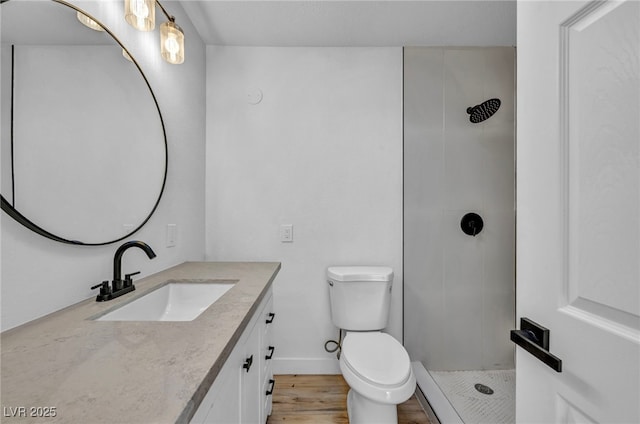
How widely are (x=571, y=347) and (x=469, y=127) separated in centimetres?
189

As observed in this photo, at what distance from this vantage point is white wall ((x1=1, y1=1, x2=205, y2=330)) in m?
0.83

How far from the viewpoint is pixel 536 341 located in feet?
2.28

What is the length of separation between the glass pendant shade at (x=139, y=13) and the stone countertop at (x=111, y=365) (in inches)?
40.8

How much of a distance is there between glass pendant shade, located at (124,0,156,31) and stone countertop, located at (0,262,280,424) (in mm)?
1037

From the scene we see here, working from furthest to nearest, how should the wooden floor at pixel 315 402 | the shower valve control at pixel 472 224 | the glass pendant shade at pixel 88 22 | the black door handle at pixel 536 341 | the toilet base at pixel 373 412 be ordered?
the shower valve control at pixel 472 224, the wooden floor at pixel 315 402, the toilet base at pixel 373 412, the glass pendant shade at pixel 88 22, the black door handle at pixel 536 341

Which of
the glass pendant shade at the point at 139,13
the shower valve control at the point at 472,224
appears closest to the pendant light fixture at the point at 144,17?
the glass pendant shade at the point at 139,13

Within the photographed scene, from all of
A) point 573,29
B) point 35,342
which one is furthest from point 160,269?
point 573,29

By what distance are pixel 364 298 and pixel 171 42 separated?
172cm

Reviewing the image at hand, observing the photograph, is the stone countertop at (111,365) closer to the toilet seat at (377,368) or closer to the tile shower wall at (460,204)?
the toilet seat at (377,368)

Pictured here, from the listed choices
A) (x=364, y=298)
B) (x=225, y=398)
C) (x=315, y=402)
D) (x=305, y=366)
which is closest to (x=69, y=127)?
(x=225, y=398)

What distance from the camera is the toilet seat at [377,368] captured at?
134 centimetres

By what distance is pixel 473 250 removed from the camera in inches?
86.5

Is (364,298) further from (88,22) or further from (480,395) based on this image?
(88,22)

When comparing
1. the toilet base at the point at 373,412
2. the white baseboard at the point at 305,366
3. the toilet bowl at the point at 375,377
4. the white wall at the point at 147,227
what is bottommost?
the white baseboard at the point at 305,366
